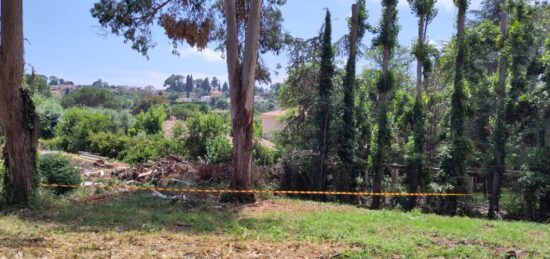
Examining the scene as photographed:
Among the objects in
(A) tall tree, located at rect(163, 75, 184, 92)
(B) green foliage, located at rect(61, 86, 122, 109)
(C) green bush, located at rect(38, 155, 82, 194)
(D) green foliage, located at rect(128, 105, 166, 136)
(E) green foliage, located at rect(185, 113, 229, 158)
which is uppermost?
(A) tall tree, located at rect(163, 75, 184, 92)

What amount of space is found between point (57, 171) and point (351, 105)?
38.8 feet

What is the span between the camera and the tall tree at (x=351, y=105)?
67.3ft

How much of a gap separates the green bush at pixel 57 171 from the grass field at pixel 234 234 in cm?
166

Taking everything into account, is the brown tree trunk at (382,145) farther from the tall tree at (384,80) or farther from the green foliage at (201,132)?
the green foliage at (201,132)

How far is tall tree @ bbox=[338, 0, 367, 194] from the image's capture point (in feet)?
67.3

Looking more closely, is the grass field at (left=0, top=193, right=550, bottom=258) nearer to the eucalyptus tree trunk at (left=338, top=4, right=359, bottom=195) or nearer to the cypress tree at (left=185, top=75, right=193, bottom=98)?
the eucalyptus tree trunk at (left=338, top=4, right=359, bottom=195)

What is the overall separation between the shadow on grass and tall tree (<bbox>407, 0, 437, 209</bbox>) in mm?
9410

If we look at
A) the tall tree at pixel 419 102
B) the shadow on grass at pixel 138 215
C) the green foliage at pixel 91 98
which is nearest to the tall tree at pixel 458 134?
the tall tree at pixel 419 102

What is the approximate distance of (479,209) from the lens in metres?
20.0

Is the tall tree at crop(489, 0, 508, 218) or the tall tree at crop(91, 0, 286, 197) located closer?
the tall tree at crop(91, 0, 286, 197)

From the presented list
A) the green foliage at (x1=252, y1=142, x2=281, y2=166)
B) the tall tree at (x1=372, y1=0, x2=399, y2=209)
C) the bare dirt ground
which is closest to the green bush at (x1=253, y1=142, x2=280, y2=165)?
the green foliage at (x1=252, y1=142, x2=281, y2=166)

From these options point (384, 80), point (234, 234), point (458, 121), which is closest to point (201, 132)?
point (384, 80)

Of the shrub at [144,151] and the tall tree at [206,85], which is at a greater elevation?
the tall tree at [206,85]

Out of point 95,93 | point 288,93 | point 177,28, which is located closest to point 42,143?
→ point 288,93
